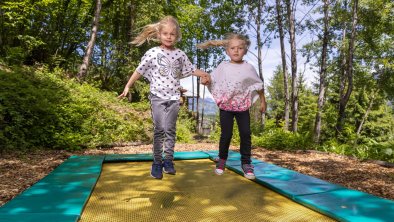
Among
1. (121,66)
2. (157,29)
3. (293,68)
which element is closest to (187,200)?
(157,29)

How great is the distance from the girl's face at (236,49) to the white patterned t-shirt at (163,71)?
1.73ft

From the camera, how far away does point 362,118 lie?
24.2 metres

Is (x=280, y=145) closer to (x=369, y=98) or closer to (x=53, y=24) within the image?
(x=53, y=24)

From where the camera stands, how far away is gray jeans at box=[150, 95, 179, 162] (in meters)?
2.62

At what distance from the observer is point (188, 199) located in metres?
2.40

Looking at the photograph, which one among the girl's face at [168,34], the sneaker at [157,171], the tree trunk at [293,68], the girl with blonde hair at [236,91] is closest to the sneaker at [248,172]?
the girl with blonde hair at [236,91]

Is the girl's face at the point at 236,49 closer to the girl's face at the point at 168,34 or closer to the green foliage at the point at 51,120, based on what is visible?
the girl's face at the point at 168,34

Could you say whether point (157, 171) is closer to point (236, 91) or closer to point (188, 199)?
point (188, 199)

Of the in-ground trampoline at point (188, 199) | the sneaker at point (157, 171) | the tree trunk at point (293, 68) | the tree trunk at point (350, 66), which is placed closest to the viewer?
the in-ground trampoline at point (188, 199)

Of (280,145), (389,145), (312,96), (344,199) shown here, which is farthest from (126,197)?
(312,96)

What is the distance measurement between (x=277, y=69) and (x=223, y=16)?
32.9 metres

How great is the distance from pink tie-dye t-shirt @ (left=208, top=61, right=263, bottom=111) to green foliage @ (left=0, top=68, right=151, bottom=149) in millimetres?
3477

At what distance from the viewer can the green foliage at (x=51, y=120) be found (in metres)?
5.00

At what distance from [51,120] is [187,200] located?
4.15 meters
